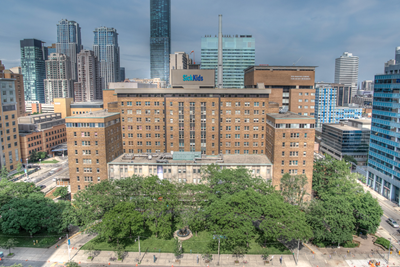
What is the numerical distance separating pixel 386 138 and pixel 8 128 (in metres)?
161

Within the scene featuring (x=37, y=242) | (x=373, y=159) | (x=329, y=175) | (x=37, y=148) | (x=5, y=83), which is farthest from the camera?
(x=37, y=148)

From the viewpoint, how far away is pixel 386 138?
9669 centimetres

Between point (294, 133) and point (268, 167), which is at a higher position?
point (294, 133)

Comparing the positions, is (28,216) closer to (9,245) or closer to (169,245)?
(9,245)

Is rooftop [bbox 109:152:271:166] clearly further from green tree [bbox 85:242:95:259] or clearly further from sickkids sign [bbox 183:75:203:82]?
sickkids sign [bbox 183:75:203:82]

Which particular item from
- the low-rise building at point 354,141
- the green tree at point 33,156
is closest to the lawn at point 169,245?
the low-rise building at point 354,141

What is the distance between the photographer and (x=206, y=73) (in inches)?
3861

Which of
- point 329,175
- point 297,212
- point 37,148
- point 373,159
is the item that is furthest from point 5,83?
point 373,159

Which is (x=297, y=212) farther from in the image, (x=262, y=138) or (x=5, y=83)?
(x=5, y=83)

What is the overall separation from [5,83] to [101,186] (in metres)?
92.4

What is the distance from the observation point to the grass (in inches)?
2534

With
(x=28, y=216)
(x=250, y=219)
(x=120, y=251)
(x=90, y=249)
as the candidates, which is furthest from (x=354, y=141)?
(x=28, y=216)

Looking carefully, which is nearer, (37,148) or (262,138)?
(262,138)

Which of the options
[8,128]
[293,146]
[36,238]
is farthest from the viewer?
[8,128]
